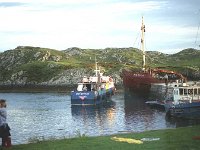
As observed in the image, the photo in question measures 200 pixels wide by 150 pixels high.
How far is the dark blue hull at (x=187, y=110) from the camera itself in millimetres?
60875

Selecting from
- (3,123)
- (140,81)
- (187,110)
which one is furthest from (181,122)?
(140,81)

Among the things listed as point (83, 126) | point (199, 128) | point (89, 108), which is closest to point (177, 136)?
point (199, 128)

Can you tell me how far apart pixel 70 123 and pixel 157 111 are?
20.4 meters

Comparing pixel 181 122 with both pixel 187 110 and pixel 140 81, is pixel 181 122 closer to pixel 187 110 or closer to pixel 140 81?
pixel 187 110

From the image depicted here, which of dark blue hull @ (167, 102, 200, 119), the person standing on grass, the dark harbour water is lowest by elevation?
the dark harbour water

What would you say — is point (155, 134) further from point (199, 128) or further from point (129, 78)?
point (129, 78)

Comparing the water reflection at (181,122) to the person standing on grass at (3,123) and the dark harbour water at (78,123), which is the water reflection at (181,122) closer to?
the dark harbour water at (78,123)

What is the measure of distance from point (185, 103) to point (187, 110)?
1107mm

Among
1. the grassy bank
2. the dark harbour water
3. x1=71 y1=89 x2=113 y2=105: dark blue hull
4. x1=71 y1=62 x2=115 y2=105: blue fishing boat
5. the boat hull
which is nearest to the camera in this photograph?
the grassy bank

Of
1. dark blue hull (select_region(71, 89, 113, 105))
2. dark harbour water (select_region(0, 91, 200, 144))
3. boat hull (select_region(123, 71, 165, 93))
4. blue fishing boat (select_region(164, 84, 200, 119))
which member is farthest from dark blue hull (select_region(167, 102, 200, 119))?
boat hull (select_region(123, 71, 165, 93))

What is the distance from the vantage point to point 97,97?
10156 centimetres

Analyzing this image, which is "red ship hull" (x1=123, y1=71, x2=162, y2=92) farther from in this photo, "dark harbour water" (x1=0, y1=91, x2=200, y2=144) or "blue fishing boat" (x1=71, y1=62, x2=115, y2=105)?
"dark harbour water" (x1=0, y1=91, x2=200, y2=144)

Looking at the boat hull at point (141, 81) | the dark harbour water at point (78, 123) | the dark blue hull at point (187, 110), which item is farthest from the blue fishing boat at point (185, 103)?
the boat hull at point (141, 81)

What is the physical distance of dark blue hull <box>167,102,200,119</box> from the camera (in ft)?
200
